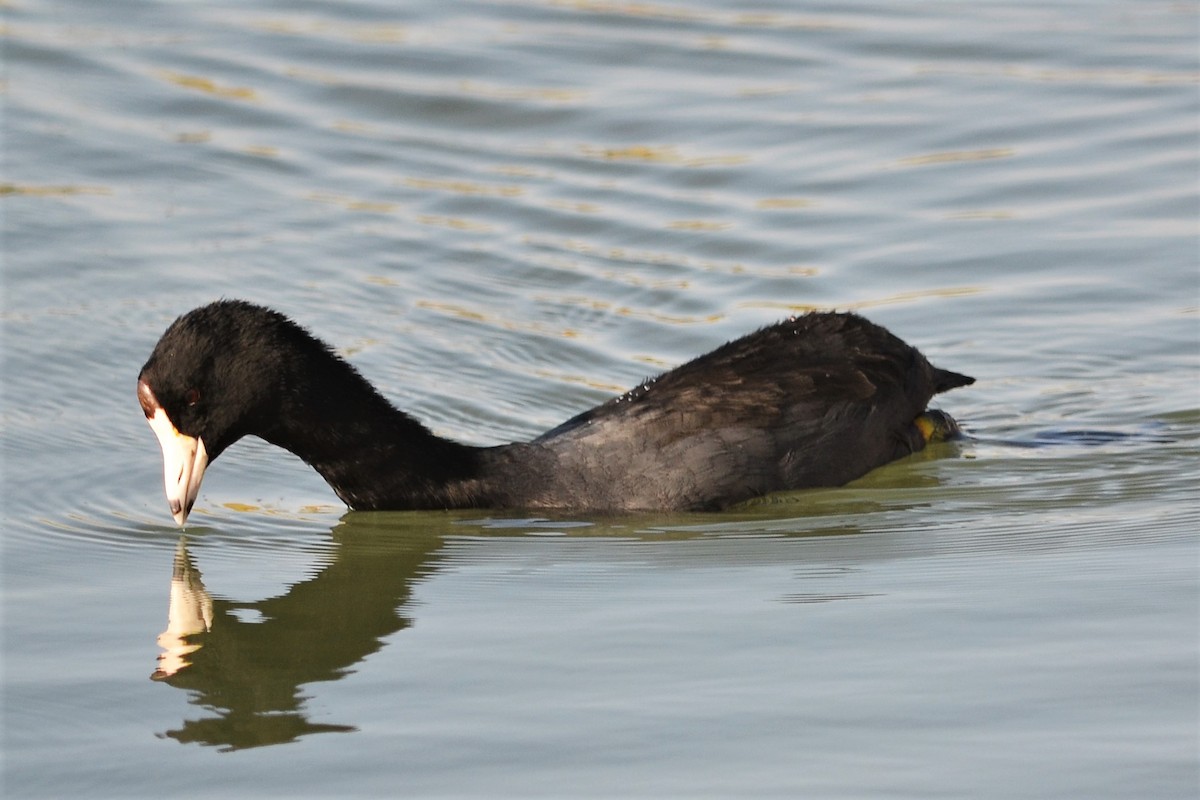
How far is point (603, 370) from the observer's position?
27.7 ft

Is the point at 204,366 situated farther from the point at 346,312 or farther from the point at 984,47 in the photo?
the point at 984,47

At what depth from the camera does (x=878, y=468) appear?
7008 mm

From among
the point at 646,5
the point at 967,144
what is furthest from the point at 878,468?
the point at 646,5

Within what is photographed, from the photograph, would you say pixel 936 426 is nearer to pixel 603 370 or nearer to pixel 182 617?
pixel 603 370

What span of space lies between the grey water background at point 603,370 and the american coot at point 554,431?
131mm

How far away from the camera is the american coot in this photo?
5930mm

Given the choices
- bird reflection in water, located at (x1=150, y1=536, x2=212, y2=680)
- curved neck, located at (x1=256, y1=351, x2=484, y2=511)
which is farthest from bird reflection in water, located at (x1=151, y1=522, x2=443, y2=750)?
curved neck, located at (x1=256, y1=351, x2=484, y2=511)

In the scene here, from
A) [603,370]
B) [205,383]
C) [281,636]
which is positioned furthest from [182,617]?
[603,370]

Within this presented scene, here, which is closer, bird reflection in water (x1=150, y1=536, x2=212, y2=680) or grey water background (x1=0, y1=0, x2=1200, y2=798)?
grey water background (x1=0, y1=0, x2=1200, y2=798)

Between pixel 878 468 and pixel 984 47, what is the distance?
6.61m

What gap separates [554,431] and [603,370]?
65.1 inches

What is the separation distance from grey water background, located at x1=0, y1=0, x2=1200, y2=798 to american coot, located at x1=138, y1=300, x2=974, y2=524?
0.13m

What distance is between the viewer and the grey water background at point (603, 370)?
422cm

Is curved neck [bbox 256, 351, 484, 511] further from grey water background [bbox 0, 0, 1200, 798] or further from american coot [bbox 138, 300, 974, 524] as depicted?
grey water background [bbox 0, 0, 1200, 798]
